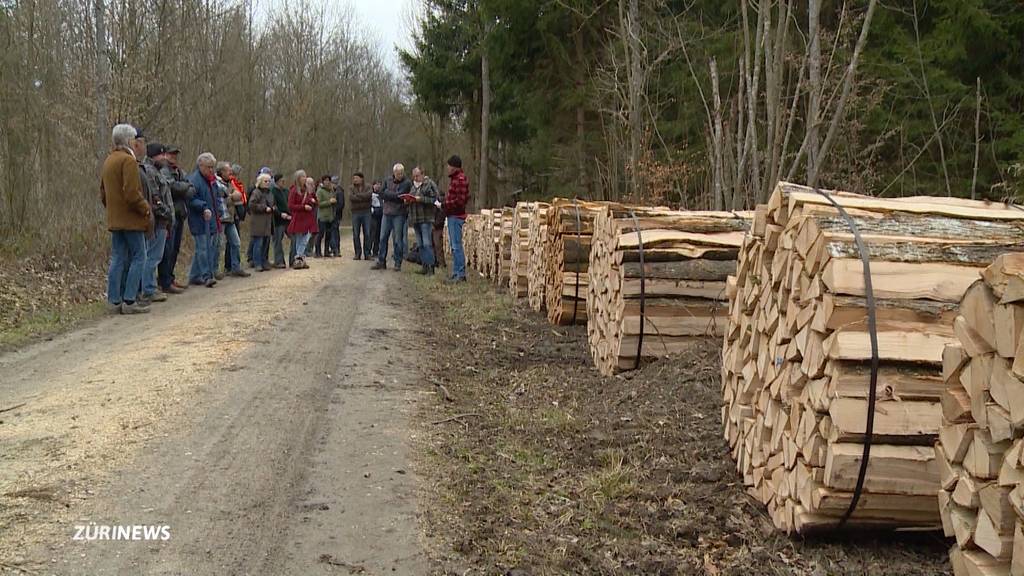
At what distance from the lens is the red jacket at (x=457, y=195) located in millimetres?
14375

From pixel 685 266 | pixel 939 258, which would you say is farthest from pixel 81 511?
pixel 685 266

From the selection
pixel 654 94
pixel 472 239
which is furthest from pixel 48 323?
pixel 654 94

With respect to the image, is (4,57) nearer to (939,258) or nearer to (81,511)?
(81,511)

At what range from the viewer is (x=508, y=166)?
3525 centimetres

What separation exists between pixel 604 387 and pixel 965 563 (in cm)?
410

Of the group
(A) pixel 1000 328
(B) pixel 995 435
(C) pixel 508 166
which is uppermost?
(C) pixel 508 166

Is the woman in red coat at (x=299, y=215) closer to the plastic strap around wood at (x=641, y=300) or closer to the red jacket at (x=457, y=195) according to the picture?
the red jacket at (x=457, y=195)

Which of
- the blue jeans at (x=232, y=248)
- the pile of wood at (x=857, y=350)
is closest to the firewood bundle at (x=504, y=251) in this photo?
the blue jeans at (x=232, y=248)

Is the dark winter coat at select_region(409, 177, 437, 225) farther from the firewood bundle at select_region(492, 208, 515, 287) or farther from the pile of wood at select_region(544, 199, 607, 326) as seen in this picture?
the pile of wood at select_region(544, 199, 607, 326)

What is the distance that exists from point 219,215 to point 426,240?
3.81 metres

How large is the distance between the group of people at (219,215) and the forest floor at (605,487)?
4.51 meters

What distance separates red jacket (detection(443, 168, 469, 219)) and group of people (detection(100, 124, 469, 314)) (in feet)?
0.06

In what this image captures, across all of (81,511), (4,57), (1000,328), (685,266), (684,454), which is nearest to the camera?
(1000,328)

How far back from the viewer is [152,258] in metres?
10.4
